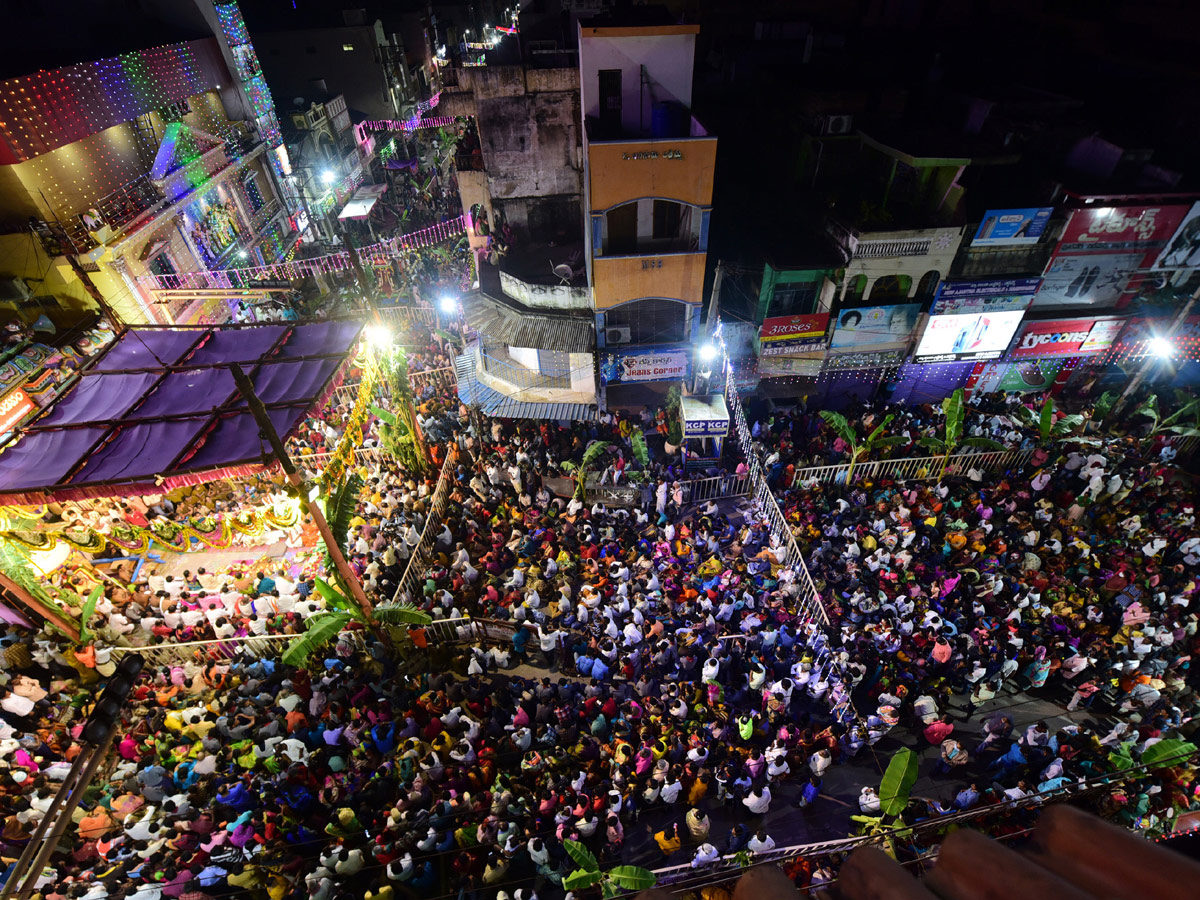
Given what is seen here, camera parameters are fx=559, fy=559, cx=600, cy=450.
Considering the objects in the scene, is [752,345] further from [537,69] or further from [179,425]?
[179,425]

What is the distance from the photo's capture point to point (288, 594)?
1296cm

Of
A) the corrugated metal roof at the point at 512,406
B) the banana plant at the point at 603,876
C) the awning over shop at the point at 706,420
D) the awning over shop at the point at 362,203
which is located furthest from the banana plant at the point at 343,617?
the awning over shop at the point at 362,203

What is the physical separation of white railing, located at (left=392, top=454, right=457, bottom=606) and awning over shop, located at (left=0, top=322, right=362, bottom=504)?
412cm

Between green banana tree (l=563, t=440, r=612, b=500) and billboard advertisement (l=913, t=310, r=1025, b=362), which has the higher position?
billboard advertisement (l=913, t=310, r=1025, b=362)

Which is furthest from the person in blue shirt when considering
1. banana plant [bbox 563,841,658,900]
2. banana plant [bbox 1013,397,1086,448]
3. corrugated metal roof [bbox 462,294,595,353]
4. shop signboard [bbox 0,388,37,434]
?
shop signboard [bbox 0,388,37,434]

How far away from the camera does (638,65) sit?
1628cm

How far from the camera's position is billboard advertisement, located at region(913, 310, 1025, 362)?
19.1 m

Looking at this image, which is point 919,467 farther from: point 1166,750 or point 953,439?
point 1166,750

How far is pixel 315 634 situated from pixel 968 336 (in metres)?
21.6

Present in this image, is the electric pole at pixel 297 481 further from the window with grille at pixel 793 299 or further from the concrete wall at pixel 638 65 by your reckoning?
the window with grille at pixel 793 299

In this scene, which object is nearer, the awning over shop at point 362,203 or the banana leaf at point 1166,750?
the banana leaf at point 1166,750

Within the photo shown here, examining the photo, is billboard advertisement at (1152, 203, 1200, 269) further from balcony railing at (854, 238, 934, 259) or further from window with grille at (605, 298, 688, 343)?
window with grille at (605, 298, 688, 343)

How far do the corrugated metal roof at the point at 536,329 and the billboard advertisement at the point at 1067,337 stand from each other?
15.3m

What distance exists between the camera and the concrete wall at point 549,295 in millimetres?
18266
